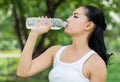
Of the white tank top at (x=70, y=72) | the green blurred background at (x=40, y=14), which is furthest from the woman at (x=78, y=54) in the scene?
the green blurred background at (x=40, y=14)

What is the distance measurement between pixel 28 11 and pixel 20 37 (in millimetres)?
842

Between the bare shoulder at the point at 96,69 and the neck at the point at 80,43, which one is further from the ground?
the neck at the point at 80,43

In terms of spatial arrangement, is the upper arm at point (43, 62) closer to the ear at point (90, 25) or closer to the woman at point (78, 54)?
the woman at point (78, 54)

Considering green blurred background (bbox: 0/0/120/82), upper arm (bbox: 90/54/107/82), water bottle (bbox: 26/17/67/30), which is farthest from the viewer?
green blurred background (bbox: 0/0/120/82)

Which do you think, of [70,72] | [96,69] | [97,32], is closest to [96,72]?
[96,69]

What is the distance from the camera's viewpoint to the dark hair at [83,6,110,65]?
2906mm

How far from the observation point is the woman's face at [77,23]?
2.83 m

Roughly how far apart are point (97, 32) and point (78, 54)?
0.20 m

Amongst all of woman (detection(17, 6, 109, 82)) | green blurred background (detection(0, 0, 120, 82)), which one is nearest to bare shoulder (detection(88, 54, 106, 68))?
woman (detection(17, 6, 109, 82))

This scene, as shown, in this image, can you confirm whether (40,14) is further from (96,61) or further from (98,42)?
(96,61)

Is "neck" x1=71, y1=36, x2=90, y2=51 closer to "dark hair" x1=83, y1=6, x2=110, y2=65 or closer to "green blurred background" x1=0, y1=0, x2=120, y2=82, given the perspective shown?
"dark hair" x1=83, y1=6, x2=110, y2=65

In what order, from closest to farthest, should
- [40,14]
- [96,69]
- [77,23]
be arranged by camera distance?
[96,69] < [77,23] < [40,14]

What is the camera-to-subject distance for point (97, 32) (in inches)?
115

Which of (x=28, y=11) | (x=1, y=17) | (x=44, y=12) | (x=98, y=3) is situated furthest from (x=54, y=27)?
(x=1, y=17)
